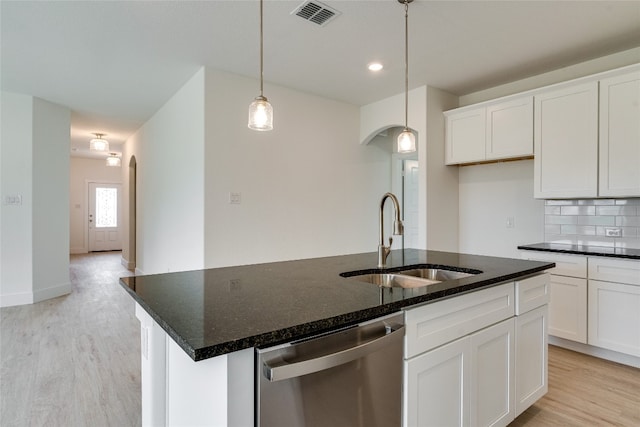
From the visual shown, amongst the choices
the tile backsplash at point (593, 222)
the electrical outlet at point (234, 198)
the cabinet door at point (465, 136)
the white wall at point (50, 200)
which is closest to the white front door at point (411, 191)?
the cabinet door at point (465, 136)

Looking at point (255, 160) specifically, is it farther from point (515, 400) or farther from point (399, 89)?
point (515, 400)

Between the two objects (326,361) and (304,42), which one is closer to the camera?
(326,361)

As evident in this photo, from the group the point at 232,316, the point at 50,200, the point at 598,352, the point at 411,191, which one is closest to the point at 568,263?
the point at 598,352

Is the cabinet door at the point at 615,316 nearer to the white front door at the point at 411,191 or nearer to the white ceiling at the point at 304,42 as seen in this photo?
the white ceiling at the point at 304,42

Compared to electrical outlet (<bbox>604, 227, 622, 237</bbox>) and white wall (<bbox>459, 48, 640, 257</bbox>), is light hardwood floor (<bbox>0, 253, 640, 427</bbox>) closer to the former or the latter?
electrical outlet (<bbox>604, 227, 622, 237</bbox>)

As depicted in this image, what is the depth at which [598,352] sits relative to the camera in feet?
9.63

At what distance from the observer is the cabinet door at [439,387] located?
1338 millimetres

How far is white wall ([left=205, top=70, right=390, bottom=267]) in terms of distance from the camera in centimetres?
362

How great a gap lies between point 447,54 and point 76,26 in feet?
10.3

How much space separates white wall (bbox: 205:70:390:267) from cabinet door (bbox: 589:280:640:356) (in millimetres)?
2642

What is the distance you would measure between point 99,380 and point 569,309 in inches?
148

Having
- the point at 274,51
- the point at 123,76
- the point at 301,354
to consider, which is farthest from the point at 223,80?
the point at 301,354

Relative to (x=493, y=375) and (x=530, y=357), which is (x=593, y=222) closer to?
(x=530, y=357)

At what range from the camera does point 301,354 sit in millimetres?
984
